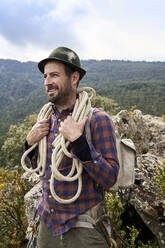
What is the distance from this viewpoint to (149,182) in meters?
2.53

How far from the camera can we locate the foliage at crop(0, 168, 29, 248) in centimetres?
366

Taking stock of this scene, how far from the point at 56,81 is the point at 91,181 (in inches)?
36.9

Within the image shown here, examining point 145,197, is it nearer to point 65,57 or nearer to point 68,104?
point 68,104

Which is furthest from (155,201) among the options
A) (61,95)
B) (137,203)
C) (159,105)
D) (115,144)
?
(159,105)

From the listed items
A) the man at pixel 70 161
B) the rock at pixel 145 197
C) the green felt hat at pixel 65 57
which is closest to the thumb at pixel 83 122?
the man at pixel 70 161

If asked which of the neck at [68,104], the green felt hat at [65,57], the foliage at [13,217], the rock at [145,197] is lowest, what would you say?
the foliage at [13,217]

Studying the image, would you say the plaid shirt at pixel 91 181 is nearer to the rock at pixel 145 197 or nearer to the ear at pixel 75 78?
the ear at pixel 75 78

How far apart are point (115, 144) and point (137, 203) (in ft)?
4.06

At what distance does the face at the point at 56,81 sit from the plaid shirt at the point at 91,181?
1.12ft

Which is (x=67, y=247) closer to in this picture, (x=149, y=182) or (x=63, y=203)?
(x=63, y=203)

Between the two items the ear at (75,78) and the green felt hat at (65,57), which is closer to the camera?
the green felt hat at (65,57)

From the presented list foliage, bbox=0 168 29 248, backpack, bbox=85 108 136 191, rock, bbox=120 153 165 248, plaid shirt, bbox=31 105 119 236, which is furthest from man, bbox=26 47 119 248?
foliage, bbox=0 168 29 248

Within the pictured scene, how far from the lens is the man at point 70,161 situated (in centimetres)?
136

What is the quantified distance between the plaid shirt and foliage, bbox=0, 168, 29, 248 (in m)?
2.52
